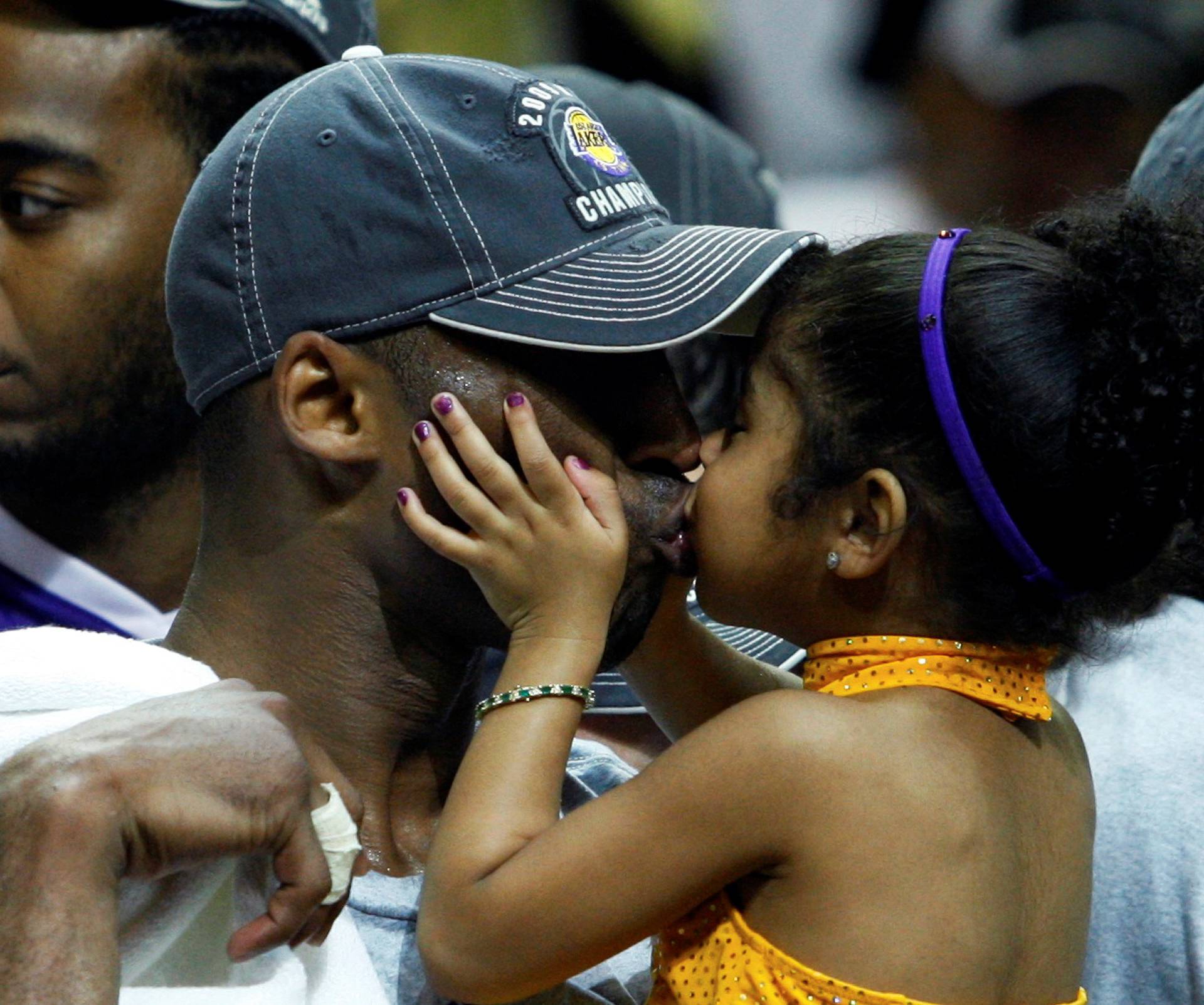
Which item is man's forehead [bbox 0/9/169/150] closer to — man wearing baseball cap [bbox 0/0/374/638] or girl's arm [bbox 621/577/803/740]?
man wearing baseball cap [bbox 0/0/374/638]

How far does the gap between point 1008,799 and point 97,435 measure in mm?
1952

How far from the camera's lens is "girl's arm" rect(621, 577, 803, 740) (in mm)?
2619

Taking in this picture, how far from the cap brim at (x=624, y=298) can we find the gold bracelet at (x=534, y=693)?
1.40 ft

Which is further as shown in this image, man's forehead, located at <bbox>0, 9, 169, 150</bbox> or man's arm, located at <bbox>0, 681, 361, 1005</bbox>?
man's forehead, located at <bbox>0, 9, 169, 150</bbox>

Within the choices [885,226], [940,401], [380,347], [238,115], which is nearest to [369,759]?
[380,347]

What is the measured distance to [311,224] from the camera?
213 cm

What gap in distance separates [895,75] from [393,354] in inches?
173

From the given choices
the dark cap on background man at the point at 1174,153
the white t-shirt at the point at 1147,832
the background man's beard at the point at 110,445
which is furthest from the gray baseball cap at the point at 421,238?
the dark cap on background man at the point at 1174,153

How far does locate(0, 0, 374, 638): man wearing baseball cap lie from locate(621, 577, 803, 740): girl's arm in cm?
123

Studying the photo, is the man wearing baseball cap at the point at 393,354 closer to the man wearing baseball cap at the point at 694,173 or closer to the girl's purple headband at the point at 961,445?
the girl's purple headband at the point at 961,445

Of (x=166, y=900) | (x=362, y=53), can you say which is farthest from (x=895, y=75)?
(x=166, y=900)

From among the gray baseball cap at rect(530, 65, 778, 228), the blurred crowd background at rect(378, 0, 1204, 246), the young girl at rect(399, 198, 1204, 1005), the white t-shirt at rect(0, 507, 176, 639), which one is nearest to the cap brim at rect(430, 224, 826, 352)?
the young girl at rect(399, 198, 1204, 1005)

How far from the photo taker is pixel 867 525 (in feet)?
7.36

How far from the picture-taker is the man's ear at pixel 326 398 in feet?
7.06
